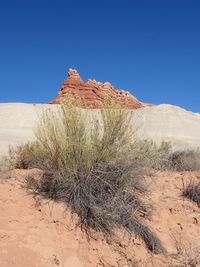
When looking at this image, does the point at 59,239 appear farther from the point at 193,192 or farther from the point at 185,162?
the point at 185,162

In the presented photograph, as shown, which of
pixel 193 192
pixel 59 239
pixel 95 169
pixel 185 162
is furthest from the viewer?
pixel 185 162

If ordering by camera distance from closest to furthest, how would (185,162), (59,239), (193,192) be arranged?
(59,239), (193,192), (185,162)

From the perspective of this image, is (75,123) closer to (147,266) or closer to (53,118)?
(53,118)

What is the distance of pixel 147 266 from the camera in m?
6.43

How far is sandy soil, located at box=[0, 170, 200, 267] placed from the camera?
5.81 meters

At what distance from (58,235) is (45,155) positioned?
6.61ft

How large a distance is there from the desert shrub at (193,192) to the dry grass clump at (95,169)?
1280 millimetres

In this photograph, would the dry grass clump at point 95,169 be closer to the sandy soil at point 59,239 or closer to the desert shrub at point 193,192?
the sandy soil at point 59,239

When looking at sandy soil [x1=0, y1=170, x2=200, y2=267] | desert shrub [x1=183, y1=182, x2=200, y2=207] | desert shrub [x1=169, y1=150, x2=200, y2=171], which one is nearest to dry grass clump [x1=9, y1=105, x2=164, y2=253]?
sandy soil [x1=0, y1=170, x2=200, y2=267]

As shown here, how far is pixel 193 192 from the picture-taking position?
346 inches

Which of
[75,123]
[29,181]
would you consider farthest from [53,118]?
[29,181]

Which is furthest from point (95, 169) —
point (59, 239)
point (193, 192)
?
point (193, 192)

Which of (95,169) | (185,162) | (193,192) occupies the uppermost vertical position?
(95,169)

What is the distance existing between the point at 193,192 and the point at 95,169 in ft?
8.39
